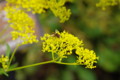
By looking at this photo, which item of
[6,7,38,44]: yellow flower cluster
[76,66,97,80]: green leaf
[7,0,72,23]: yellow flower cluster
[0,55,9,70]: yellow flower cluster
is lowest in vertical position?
A: [76,66,97,80]: green leaf

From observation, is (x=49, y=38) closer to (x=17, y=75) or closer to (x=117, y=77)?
(x=17, y=75)

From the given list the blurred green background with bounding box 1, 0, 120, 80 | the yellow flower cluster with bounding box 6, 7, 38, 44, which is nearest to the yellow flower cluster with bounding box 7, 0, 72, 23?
the yellow flower cluster with bounding box 6, 7, 38, 44

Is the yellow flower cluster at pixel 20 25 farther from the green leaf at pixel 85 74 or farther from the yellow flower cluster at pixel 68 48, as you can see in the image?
the green leaf at pixel 85 74

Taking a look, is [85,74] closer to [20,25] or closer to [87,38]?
[87,38]

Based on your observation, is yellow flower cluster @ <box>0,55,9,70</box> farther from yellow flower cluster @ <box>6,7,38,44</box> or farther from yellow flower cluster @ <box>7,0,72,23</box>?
yellow flower cluster @ <box>7,0,72,23</box>

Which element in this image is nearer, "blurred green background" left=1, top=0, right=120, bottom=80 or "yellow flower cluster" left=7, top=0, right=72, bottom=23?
"yellow flower cluster" left=7, top=0, right=72, bottom=23

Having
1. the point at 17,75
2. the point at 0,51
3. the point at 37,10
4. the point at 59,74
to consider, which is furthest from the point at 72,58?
the point at 37,10
